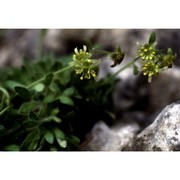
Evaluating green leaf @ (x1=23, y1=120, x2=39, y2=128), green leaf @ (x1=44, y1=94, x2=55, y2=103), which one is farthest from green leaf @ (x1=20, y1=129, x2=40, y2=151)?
green leaf @ (x1=44, y1=94, x2=55, y2=103)

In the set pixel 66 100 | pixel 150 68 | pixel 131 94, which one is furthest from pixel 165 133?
pixel 131 94

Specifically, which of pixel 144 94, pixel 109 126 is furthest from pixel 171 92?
pixel 109 126

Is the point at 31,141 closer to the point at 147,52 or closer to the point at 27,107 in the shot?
the point at 27,107

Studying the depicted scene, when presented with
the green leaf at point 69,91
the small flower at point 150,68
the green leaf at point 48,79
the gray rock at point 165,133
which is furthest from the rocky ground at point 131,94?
the green leaf at point 48,79

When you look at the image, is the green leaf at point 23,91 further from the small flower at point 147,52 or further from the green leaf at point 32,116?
the small flower at point 147,52

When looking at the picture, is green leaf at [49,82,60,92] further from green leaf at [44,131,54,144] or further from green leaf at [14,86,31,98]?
green leaf at [44,131,54,144]

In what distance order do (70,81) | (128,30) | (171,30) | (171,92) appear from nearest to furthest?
1. (70,81)
2. (171,92)
3. (171,30)
4. (128,30)

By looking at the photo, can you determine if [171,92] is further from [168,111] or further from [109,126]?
[168,111]
